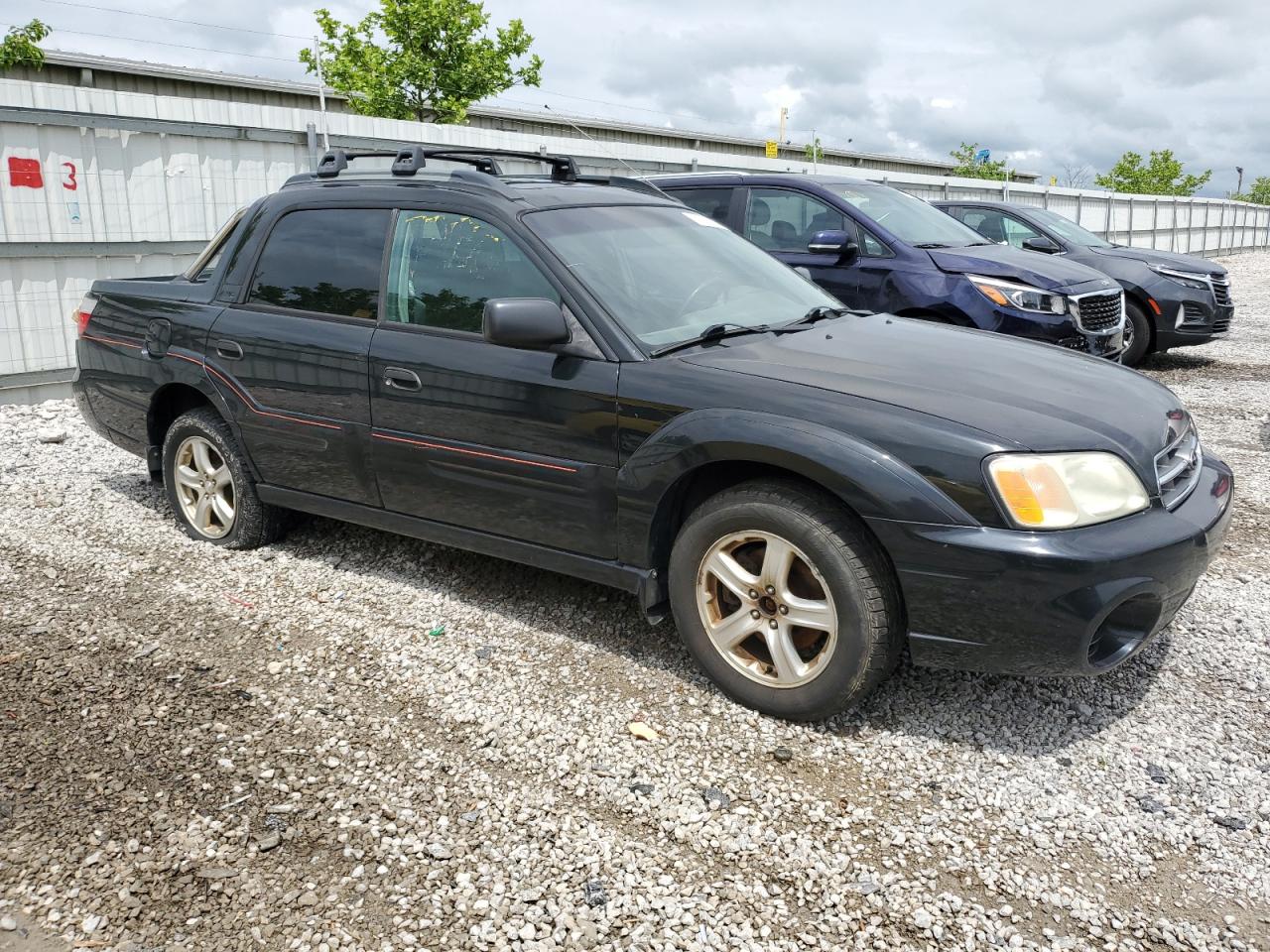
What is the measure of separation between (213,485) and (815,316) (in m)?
3.05

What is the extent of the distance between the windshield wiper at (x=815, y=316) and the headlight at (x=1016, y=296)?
3601 millimetres

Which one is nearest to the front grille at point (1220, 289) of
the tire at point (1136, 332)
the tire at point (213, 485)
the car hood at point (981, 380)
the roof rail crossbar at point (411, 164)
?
the tire at point (1136, 332)

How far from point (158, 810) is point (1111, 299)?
26.5 ft

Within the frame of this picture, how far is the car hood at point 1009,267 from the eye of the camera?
768cm

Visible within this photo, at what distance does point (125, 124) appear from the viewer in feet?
28.0

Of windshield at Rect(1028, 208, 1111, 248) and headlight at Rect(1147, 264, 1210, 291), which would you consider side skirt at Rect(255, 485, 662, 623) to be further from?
windshield at Rect(1028, 208, 1111, 248)

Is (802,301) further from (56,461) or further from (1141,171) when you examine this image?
(1141,171)

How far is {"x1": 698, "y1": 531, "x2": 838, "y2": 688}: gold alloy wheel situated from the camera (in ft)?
10.5

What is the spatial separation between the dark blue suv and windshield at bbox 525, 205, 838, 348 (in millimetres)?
3228

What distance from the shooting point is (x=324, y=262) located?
441 cm

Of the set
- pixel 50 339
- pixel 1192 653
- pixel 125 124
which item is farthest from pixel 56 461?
pixel 1192 653

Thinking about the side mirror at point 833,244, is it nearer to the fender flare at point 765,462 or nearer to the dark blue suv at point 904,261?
the dark blue suv at point 904,261

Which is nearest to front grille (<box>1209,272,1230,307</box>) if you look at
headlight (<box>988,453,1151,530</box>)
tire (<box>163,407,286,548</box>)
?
headlight (<box>988,453,1151,530</box>)

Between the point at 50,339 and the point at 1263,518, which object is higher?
the point at 50,339
